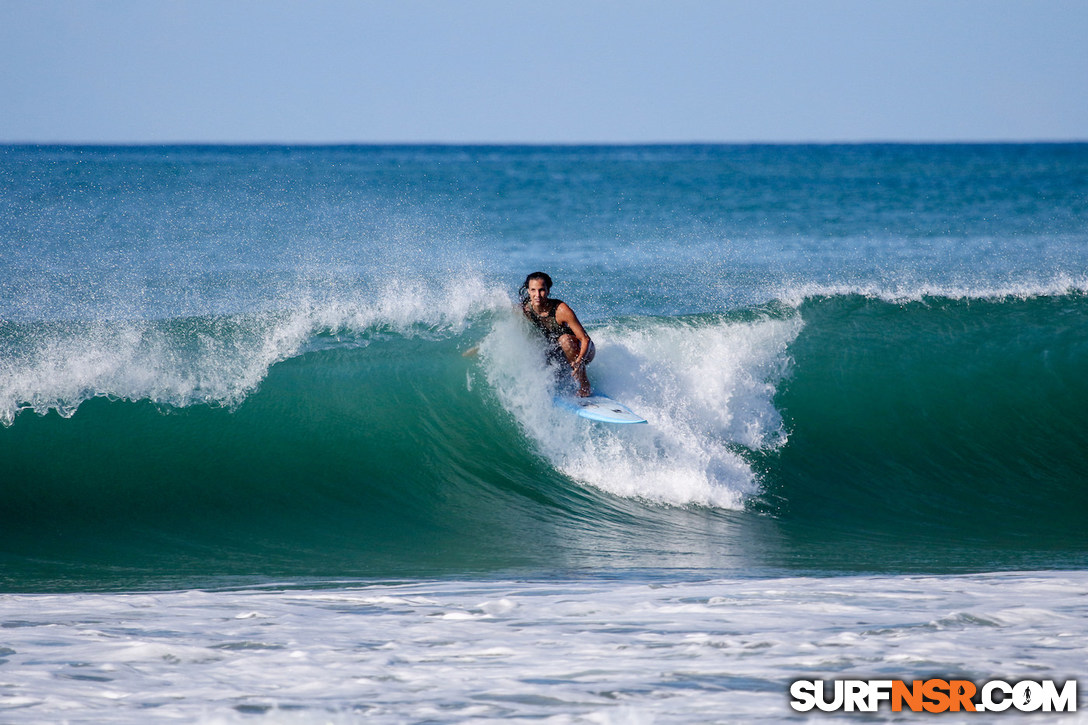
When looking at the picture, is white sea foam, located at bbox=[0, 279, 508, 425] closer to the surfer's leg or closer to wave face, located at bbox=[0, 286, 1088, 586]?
wave face, located at bbox=[0, 286, 1088, 586]

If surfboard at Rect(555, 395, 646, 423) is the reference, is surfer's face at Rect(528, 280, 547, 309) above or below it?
above

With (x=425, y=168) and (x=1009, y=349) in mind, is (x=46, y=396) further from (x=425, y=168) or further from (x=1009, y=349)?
(x=425, y=168)

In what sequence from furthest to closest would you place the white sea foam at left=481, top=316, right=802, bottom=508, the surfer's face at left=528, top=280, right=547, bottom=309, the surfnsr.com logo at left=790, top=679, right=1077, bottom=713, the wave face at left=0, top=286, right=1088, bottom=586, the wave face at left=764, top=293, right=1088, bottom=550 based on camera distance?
the surfer's face at left=528, top=280, right=547, bottom=309, the white sea foam at left=481, top=316, right=802, bottom=508, the wave face at left=764, top=293, right=1088, bottom=550, the wave face at left=0, top=286, right=1088, bottom=586, the surfnsr.com logo at left=790, top=679, right=1077, bottom=713

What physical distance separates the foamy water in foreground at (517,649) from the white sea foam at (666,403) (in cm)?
214

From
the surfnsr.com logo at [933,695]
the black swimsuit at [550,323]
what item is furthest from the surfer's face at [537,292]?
the surfnsr.com logo at [933,695]

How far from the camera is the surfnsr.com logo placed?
2.91m

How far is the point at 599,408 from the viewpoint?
6914mm

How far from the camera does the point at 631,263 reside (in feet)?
46.9

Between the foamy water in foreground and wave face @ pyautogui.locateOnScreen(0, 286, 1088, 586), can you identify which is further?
wave face @ pyautogui.locateOnScreen(0, 286, 1088, 586)

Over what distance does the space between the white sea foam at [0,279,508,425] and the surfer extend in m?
1.29

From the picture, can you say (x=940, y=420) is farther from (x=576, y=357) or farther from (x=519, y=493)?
(x=519, y=493)

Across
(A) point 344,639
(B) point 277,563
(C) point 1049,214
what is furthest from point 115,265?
(C) point 1049,214

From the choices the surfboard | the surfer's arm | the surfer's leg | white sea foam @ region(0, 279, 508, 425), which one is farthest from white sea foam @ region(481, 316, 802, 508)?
white sea foam @ region(0, 279, 508, 425)

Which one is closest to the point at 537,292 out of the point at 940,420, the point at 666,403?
the point at 666,403
